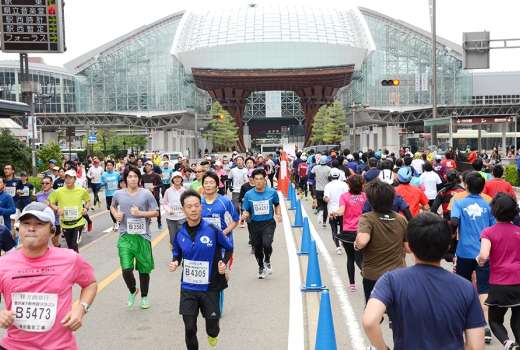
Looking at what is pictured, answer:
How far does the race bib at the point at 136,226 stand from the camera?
26.4 feet

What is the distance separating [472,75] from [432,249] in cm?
10068

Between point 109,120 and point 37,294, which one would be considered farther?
point 109,120

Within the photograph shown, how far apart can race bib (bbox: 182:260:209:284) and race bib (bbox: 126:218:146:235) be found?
2515 millimetres

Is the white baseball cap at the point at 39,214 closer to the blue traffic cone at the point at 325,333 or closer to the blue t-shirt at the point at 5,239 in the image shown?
the blue t-shirt at the point at 5,239

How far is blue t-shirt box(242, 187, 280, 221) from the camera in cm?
975

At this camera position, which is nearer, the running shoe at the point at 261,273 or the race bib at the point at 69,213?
the running shoe at the point at 261,273

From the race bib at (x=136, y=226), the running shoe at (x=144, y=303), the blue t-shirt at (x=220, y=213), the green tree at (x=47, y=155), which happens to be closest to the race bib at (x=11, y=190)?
the race bib at (x=136, y=226)

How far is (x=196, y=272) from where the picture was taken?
568 centimetres

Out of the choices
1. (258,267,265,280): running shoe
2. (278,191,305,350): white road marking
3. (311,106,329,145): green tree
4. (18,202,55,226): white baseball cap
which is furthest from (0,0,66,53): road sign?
(311,106,329,145): green tree

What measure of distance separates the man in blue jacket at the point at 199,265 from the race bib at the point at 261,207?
157 inches

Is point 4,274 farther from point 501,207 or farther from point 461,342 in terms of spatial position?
point 501,207

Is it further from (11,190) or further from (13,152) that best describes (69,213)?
(13,152)

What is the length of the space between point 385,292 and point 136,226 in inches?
213

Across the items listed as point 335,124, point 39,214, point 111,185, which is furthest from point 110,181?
point 335,124
